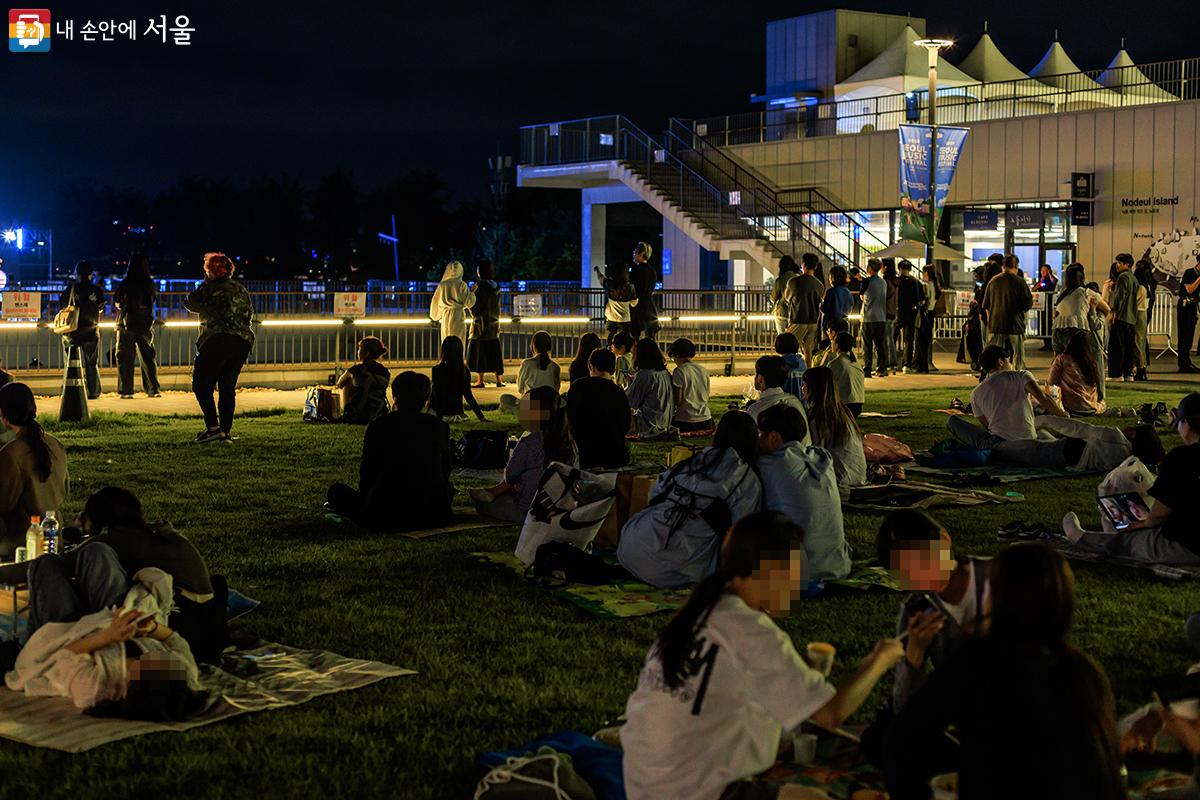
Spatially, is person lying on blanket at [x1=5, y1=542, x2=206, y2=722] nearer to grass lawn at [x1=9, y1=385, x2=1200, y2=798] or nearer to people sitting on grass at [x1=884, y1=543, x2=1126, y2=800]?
grass lawn at [x1=9, y1=385, x2=1200, y2=798]

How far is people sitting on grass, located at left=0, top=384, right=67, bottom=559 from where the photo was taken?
8203 millimetres

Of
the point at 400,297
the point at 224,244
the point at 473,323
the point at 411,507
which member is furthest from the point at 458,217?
the point at 411,507

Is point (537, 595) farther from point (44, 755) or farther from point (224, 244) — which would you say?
point (224, 244)

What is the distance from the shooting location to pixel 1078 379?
1850 cm

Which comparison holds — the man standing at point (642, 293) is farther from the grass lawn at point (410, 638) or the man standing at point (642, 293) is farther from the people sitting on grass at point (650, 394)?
the grass lawn at point (410, 638)

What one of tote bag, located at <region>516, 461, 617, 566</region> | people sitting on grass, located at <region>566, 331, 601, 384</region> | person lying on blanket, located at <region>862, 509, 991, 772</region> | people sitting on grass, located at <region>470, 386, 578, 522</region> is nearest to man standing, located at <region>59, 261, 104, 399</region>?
people sitting on grass, located at <region>566, 331, 601, 384</region>

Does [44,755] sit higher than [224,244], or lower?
lower

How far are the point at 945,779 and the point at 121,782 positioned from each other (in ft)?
9.97

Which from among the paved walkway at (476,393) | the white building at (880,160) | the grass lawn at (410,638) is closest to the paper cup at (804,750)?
the grass lawn at (410,638)

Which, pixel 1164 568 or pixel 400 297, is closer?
pixel 1164 568

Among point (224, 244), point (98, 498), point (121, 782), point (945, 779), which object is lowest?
point (121, 782)

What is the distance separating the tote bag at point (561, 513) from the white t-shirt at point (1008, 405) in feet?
19.8

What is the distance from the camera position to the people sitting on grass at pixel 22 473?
26.9 feet

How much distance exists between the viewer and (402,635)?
784 centimetres
